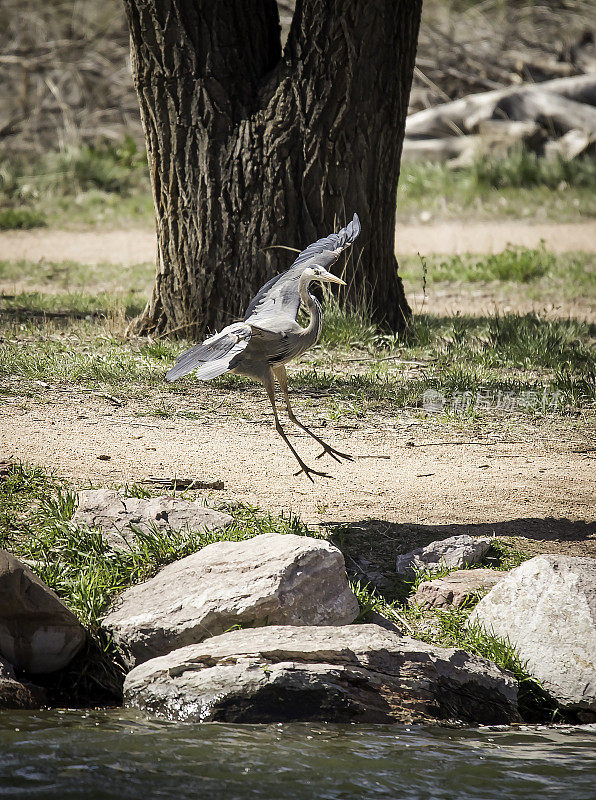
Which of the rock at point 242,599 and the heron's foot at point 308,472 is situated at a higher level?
the heron's foot at point 308,472

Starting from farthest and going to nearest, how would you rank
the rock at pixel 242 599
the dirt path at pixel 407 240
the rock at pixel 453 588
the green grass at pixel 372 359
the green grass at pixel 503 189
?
the green grass at pixel 503 189 < the dirt path at pixel 407 240 < the green grass at pixel 372 359 < the rock at pixel 453 588 < the rock at pixel 242 599

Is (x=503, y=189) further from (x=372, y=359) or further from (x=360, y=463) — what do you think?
(x=360, y=463)

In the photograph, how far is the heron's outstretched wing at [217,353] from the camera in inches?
149

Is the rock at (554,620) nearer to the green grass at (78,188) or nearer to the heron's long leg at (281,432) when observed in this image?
the heron's long leg at (281,432)

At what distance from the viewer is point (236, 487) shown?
4.66 meters

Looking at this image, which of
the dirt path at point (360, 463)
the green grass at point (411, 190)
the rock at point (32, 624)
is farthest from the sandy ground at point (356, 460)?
the green grass at point (411, 190)

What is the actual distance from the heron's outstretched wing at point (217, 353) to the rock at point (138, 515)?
0.73 meters

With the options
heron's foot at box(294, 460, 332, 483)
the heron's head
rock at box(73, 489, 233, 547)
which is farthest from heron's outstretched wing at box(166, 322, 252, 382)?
heron's foot at box(294, 460, 332, 483)

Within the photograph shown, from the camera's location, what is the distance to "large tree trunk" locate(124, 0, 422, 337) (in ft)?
21.8

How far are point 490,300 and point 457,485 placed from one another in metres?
4.66

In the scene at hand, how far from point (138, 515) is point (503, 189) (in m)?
9.57

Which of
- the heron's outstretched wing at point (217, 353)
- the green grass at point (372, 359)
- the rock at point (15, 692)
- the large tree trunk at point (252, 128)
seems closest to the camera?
the rock at point (15, 692)

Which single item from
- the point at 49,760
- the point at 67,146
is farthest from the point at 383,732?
the point at 67,146

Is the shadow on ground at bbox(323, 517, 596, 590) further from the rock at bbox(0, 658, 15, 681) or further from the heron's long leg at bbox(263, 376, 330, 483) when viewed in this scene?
the rock at bbox(0, 658, 15, 681)
